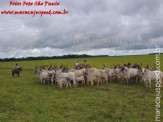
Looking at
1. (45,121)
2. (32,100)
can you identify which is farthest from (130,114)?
(32,100)

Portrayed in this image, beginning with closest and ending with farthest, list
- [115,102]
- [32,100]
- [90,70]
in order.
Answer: [115,102] < [32,100] < [90,70]

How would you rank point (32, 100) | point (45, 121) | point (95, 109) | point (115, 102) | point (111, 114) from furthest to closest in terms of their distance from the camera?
point (32, 100), point (115, 102), point (95, 109), point (111, 114), point (45, 121)

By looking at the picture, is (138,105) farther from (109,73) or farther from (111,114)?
(109,73)

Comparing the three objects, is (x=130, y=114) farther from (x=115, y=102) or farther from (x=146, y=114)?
(x=115, y=102)

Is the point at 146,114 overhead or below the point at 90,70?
below

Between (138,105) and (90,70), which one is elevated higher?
(90,70)

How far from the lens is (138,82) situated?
1828 centimetres

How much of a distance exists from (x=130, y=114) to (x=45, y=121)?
4.46 metres

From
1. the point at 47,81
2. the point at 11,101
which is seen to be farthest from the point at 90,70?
the point at 11,101

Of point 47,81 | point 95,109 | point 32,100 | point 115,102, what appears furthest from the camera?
point 47,81

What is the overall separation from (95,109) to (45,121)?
3092mm

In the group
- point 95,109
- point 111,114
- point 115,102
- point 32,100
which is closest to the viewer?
point 111,114

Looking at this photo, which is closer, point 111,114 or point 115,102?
point 111,114

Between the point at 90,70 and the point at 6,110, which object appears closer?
the point at 6,110
